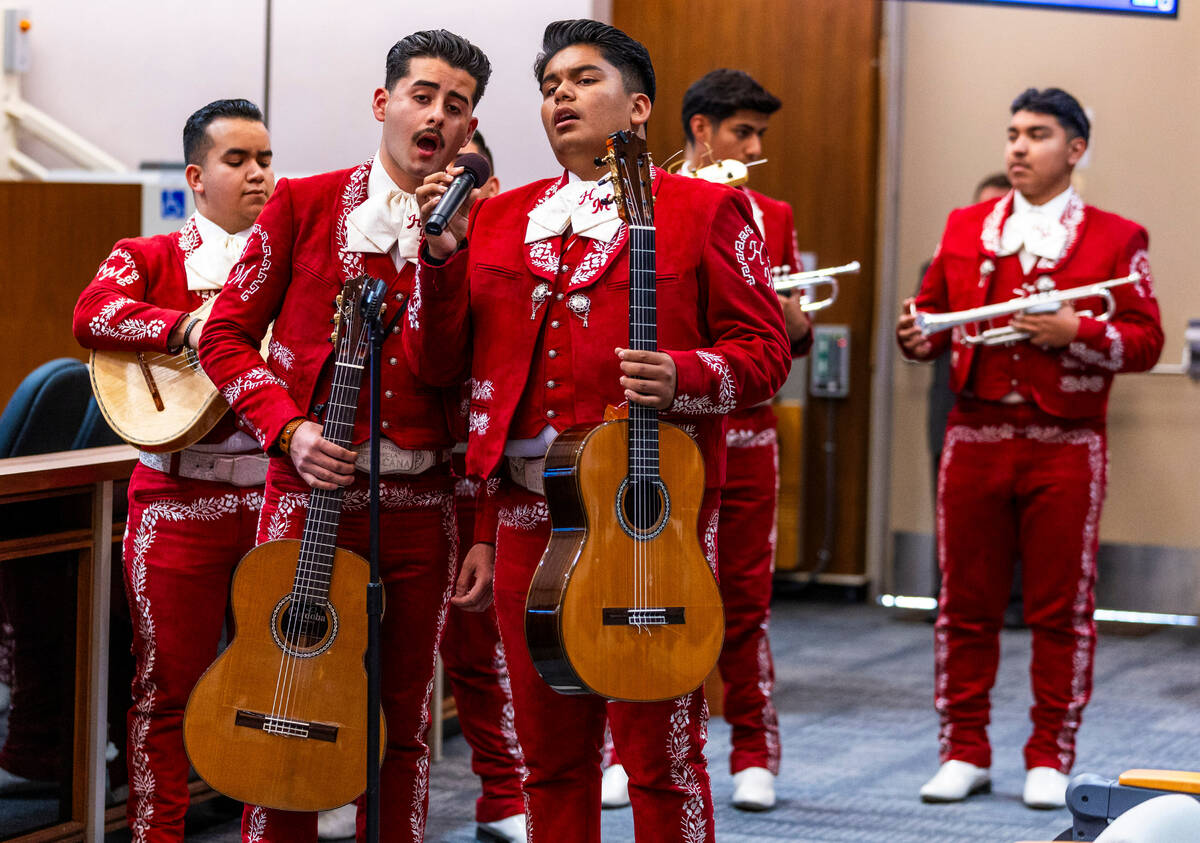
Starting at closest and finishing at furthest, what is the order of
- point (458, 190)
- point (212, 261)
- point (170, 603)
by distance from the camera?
1. point (458, 190)
2. point (170, 603)
3. point (212, 261)

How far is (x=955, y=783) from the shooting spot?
384 cm

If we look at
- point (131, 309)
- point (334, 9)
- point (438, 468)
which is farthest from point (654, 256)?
point (334, 9)

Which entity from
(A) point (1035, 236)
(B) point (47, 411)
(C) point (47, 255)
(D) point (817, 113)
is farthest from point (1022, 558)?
(D) point (817, 113)

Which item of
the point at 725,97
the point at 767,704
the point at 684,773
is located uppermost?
the point at 725,97

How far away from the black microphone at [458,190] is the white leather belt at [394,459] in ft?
1.55

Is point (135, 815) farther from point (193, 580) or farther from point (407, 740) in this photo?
point (407, 740)

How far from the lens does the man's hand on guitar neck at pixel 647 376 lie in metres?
2.08

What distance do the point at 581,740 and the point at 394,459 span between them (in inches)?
21.7

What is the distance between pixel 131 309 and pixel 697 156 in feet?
5.21

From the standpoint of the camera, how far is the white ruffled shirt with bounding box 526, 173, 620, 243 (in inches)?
90.4

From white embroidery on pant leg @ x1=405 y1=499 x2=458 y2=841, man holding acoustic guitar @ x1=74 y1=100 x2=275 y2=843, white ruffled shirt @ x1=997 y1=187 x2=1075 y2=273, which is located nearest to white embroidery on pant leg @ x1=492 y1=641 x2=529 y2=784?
man holding acoustic guitar @ x1=74 y1=100 x2=275 y2=843

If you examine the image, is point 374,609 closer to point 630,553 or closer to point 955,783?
point 630,553

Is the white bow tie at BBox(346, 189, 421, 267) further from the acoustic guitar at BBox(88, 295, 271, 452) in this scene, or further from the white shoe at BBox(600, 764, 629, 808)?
the white shoe at BBox(600, 764, 629, 808)

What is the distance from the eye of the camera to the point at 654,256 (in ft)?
7.08
